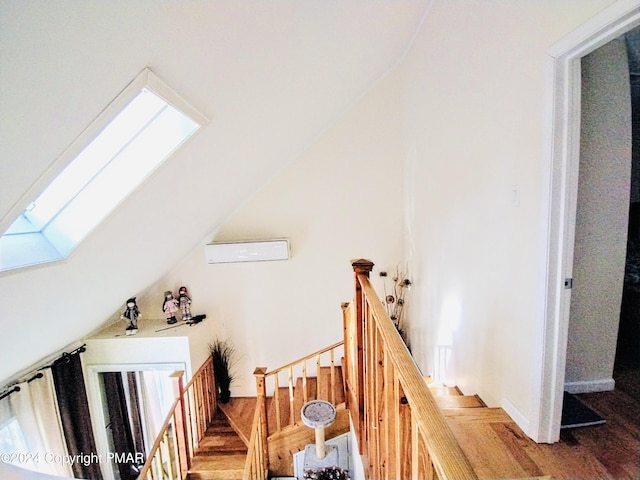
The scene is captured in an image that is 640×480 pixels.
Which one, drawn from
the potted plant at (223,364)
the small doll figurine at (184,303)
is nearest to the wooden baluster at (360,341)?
the potted plant at (223,364)

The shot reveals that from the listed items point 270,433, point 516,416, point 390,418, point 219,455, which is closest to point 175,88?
point 390,418

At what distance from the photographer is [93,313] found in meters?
3.23

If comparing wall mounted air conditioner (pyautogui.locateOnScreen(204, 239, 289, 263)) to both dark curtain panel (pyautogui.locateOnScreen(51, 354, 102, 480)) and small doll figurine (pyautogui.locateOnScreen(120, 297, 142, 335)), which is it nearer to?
small doll figurine (pyautogui.locateOnScreen(120, 297, 142, 335))

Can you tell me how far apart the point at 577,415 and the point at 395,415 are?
1226 mm

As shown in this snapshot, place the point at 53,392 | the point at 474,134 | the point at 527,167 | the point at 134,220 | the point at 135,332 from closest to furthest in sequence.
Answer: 1. the point at 527,167
2. the point at 474,134
3. the point at 134,220
4. the point at 53,392
5. the point at 135,332

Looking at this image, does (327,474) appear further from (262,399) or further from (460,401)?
(460,401)

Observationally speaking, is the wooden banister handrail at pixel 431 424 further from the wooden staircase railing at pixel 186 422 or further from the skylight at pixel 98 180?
the wooden staircase railing at pixel 186 422

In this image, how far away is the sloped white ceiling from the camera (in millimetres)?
962

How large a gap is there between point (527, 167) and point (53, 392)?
14.9 feet

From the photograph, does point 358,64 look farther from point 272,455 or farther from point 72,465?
point 72,465

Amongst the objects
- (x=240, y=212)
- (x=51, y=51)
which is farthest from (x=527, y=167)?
(x=240, y=212)

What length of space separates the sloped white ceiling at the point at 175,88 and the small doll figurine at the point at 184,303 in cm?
37

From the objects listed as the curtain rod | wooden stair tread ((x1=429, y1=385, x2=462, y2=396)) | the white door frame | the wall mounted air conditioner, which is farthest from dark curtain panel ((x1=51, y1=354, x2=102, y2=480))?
the white door frame

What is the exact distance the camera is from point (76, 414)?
3.39 m
